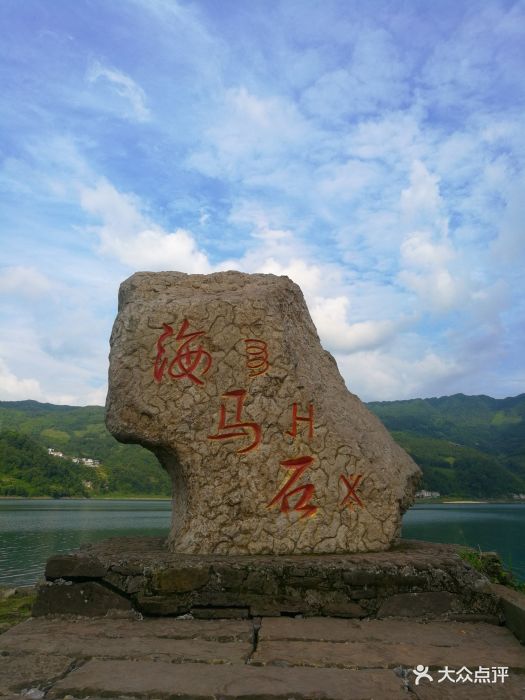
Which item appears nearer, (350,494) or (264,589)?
(264,589)

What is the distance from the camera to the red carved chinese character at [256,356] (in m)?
5.96

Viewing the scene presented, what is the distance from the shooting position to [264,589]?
491cm

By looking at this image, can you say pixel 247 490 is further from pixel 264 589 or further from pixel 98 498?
pixel 98 498

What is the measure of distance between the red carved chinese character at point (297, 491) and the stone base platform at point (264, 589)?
0.70 m

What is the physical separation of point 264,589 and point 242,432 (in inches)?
62.3

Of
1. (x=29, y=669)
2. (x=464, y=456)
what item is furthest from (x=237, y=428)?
(x=464, y=456)

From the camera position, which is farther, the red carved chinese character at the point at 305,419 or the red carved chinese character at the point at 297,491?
the red carved chinese character at the point at 305,419

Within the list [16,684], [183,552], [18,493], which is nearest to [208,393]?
[183,552]

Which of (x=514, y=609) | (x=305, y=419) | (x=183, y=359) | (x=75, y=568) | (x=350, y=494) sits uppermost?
(x=183, y=359)

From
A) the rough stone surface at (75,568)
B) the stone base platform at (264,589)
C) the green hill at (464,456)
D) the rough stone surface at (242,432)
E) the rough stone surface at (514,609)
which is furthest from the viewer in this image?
the green hill at (464,456)

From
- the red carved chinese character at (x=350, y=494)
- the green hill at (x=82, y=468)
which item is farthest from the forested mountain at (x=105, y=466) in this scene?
the red carved chinese character at (x=350, y=494)

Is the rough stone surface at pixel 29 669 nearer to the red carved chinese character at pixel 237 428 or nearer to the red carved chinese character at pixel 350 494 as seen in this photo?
the red carved chinese character at pixel 237 428

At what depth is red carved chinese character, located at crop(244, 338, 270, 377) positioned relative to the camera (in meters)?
5.96

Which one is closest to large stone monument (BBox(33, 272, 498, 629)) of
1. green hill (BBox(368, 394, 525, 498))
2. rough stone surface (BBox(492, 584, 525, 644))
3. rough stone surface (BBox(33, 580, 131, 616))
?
rough stone surface (BBox(33, 580, 131, 616))
